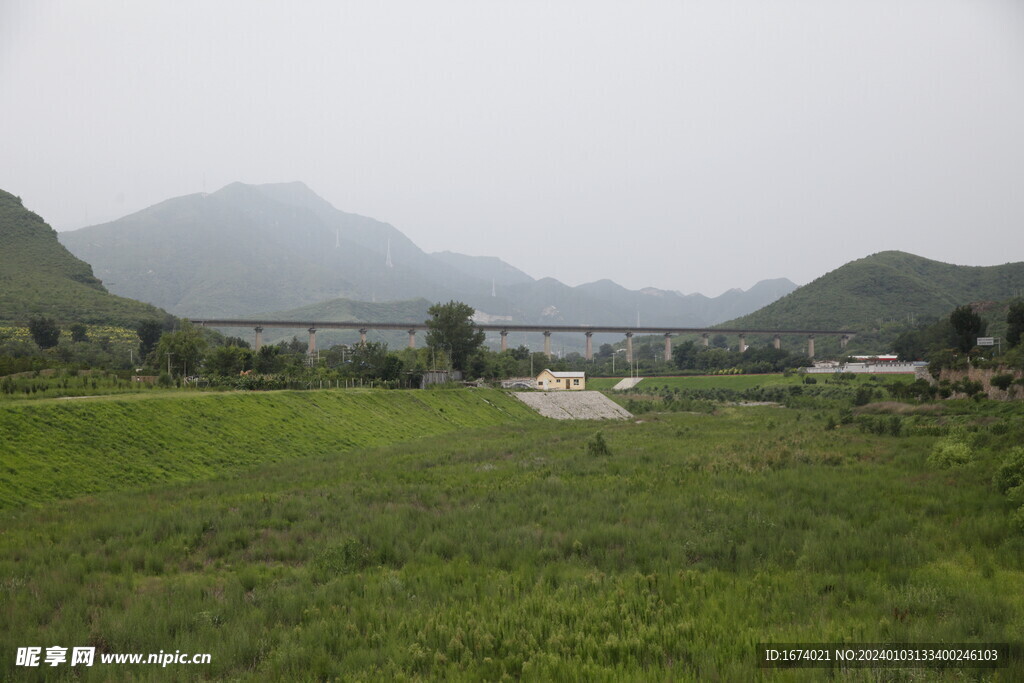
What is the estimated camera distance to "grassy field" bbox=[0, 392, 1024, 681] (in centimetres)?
869

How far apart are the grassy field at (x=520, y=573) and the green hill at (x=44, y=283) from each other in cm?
12247

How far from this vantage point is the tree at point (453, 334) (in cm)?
9919

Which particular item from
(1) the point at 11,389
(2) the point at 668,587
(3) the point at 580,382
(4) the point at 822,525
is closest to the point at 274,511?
(2) the point at 668,587

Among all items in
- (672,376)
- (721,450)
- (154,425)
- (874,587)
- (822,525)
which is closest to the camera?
(874,587)

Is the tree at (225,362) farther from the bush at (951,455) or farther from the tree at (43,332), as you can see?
the bush at (951,455)

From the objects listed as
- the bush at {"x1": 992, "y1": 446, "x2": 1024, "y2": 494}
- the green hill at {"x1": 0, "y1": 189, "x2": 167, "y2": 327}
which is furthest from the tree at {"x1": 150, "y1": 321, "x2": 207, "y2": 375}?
the bush at {"x1": 992, "y1": 446, "x2": 1024, "y2": 494}

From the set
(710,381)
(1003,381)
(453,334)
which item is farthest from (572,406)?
(710,381)

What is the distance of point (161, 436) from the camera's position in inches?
1105

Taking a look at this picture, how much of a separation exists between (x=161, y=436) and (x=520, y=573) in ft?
76.9

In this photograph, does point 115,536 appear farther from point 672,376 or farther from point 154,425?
point 672,376

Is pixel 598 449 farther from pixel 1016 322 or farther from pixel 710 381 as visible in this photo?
pixel 710 381

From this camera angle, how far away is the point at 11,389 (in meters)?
29.4

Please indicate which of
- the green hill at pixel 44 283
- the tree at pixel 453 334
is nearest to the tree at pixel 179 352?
the tree at pixel 453 334

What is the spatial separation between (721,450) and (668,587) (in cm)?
2427
